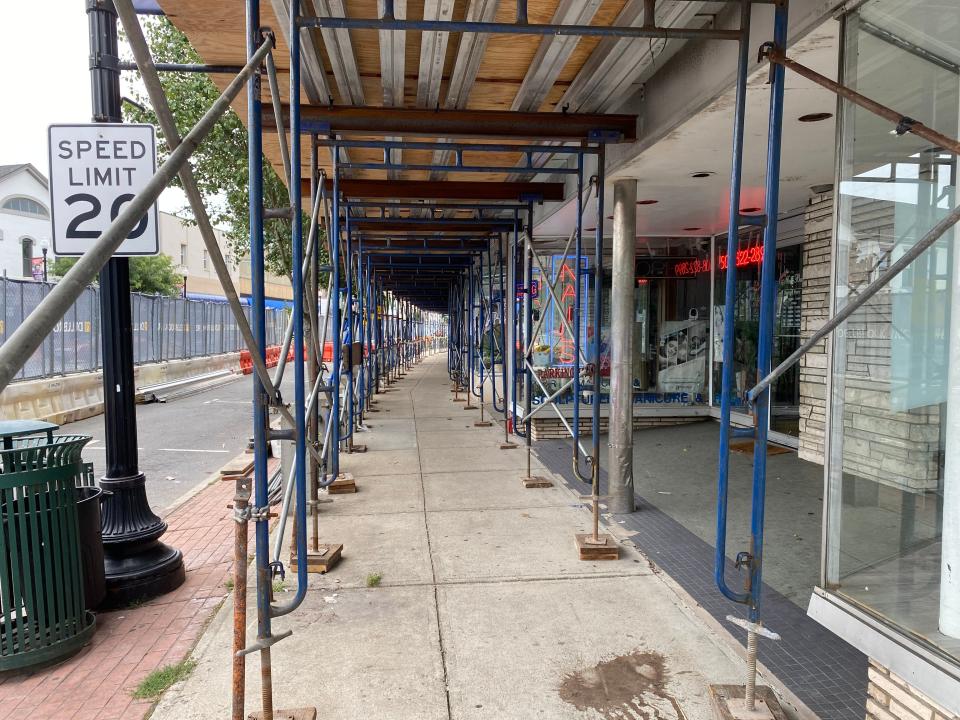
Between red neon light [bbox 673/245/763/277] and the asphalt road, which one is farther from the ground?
red neon light [bbox 673/245/763/277]

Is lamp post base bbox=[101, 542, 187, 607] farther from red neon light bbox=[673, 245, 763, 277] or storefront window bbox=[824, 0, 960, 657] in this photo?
red neon light bbox=[673, 245, 763, 277]

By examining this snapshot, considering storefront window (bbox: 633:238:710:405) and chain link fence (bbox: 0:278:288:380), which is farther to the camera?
chain link fence (bbox: 0:278:288:380)

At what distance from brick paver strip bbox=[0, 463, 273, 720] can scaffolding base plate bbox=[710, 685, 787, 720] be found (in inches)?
102

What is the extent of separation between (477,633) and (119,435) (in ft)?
8.93

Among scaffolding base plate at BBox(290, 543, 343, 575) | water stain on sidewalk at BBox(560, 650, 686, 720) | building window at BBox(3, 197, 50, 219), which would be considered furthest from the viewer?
A: building window at BBox(3, 197, 50, 219)

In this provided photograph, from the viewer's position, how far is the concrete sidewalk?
3096 mm

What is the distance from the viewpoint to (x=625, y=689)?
319 cm

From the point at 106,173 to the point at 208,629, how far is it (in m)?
2.66

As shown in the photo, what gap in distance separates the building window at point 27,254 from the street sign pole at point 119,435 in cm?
3439

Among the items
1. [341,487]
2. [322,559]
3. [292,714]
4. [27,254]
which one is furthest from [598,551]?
[27,254]

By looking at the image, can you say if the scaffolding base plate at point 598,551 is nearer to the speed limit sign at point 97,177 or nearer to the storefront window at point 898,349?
the storefront window at point 898,349

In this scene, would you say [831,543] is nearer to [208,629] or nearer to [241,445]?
[208,629]

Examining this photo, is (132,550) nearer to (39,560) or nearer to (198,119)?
(39,560)

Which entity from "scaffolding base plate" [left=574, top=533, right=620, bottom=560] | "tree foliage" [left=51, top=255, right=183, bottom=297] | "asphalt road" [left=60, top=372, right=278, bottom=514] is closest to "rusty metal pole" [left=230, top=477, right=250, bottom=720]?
"scaffolding base plate" [left=574, top=533, right=620, bottom=560]
